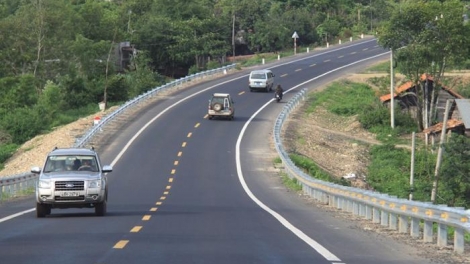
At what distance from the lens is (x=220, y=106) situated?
69.0 meters

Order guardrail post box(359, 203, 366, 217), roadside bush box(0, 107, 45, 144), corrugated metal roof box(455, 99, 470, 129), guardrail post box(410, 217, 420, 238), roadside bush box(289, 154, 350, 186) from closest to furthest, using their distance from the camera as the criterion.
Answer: guardrail post box(410, 217, 420, 238)
guardrail post box(359, 203, 366, 217)
roadside bush box(289, 154, 350, 186)
corrugated metal roof box(455, 99, 470, 129)
roadside bush box(0, 107, 45, 144)

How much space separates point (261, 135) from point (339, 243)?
147 ft

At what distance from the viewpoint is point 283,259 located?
15.0m

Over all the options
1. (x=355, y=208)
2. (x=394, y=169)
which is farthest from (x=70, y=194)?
(x=394, y=169)

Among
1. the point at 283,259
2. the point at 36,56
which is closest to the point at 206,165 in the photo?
the point at 283,259

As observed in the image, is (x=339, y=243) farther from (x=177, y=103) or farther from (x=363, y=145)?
(x=177, y=103)

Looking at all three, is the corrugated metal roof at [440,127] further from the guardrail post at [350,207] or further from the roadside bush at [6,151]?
the guardrail post at [350,207]

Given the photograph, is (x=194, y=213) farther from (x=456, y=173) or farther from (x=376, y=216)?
(x=456, y=173)

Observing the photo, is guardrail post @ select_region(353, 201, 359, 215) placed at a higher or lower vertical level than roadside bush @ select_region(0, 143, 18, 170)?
higher

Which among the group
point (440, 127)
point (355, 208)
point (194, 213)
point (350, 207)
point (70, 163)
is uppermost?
point (70, 163)

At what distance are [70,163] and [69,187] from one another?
1.37m

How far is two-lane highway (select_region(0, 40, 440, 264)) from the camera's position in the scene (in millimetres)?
15828

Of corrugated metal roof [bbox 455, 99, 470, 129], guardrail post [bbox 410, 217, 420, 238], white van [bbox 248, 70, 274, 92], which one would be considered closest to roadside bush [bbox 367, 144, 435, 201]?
corrugated metal roof [bbox 455, 99, 470, 129]

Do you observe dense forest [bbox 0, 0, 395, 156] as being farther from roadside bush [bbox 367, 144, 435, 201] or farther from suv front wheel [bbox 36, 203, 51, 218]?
suv front wheel [bbox 36, 203, 51, 218]
